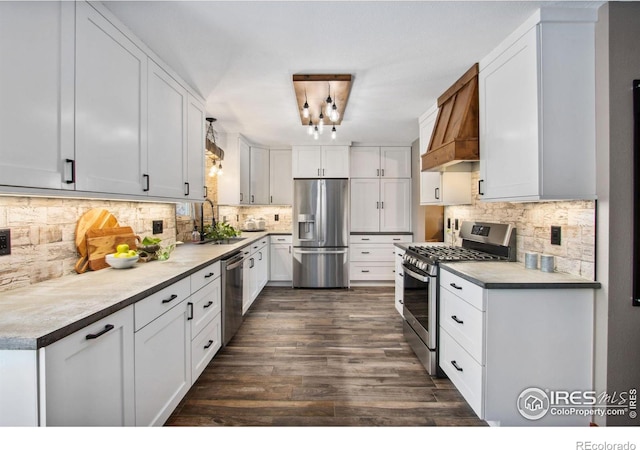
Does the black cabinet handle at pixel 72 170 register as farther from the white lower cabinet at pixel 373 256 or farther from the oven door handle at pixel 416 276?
the white lower cabinet at pixel 373 256

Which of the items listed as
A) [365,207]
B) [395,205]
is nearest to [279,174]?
[365,207]

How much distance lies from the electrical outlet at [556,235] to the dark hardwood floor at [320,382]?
48.1 inches

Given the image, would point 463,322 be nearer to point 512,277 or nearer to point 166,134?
point 512,277

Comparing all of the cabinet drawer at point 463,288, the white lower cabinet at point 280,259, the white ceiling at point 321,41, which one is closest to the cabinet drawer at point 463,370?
the cabinet drawer at point 463,288

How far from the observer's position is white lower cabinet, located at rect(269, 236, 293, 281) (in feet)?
17.2

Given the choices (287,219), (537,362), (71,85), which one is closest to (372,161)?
(287,219)

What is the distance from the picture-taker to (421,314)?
2574 millimetres

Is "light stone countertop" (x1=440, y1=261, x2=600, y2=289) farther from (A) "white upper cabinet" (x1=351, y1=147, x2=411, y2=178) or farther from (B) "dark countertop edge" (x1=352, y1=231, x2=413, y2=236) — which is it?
(A) "white upper cabinet" (x1=351, y1=147, x2=411, y2=178)

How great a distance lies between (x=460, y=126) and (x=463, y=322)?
1.49 meters

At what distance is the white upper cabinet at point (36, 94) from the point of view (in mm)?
1204

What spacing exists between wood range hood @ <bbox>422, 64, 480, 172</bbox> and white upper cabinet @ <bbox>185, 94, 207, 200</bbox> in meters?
2.21

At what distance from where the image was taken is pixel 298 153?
5.11m
